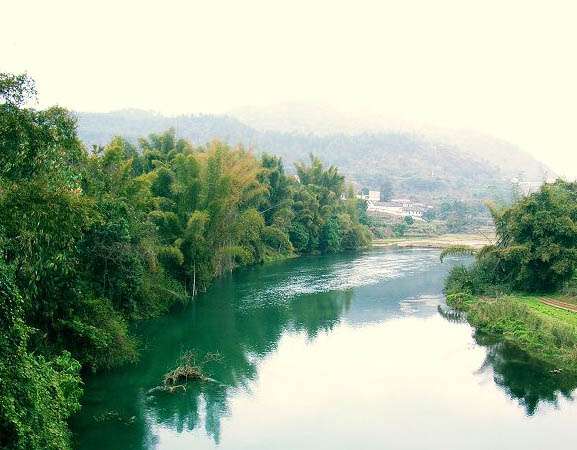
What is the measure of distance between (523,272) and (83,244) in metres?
18.6

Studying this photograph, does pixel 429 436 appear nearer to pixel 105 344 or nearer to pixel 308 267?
pixel 105 344

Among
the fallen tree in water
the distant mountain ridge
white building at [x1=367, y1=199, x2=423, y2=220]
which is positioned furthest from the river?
the distant mountain ridge

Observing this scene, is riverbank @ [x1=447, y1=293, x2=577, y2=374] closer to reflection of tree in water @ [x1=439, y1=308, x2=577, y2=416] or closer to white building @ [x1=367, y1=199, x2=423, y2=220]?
reflection of tree in water @ [x1=439, y1=308, x2=577, y2=416]

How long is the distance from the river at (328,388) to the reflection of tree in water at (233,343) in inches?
1.8

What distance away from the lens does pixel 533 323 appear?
70.7 ft

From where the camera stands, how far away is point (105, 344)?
15.5 meters

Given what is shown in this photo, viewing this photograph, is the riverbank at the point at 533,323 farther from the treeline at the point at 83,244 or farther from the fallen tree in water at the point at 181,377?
the treeline at the point at 83,244

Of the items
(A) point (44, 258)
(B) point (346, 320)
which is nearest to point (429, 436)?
(A) point (44, 258)

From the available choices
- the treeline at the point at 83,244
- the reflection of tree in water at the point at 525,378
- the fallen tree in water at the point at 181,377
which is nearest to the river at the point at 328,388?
the reflection of tree in water at the point at 525,378

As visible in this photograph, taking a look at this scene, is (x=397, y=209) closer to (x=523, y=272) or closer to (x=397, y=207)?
(x=397, y=207)

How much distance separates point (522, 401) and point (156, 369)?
33.2 ft

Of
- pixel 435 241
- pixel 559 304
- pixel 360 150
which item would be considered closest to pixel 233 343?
pixel 559 304

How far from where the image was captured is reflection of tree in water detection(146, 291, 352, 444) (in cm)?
1504

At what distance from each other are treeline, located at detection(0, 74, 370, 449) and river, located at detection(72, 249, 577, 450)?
4.73 ft
